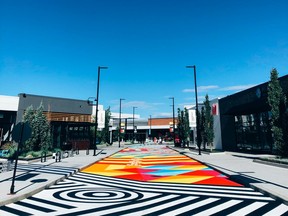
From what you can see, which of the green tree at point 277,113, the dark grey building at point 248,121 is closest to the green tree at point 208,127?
the dark grey building at point 248,121

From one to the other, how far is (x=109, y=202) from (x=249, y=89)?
83.0 ft

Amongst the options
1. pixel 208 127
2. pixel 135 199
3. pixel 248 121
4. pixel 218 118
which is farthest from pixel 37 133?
pixel 218 118

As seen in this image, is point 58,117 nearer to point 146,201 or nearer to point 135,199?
point 135,199

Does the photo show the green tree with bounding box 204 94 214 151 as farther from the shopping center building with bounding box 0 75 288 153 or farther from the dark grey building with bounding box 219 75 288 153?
the dark grey building with bounding box 219 75 288 153

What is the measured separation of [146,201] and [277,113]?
48.4 feet

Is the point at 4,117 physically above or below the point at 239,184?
above

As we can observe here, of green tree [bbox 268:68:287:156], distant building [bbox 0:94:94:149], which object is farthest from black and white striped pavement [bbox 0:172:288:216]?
distant building [bbox 0:94:94:149]

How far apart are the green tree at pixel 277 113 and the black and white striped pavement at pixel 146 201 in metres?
9.85

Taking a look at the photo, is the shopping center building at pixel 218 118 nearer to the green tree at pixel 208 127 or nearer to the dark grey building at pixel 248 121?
the dark grey building at pixel 248 121

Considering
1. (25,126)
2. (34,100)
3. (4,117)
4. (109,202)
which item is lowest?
(109,202)

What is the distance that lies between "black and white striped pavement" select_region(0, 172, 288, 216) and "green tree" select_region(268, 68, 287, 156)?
32.3 feet

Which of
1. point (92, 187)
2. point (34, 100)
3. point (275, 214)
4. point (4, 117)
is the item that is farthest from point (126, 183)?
point (4, 117)

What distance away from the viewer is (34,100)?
38.8 metres

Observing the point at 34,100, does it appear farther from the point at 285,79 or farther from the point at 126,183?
the point at 285,79
